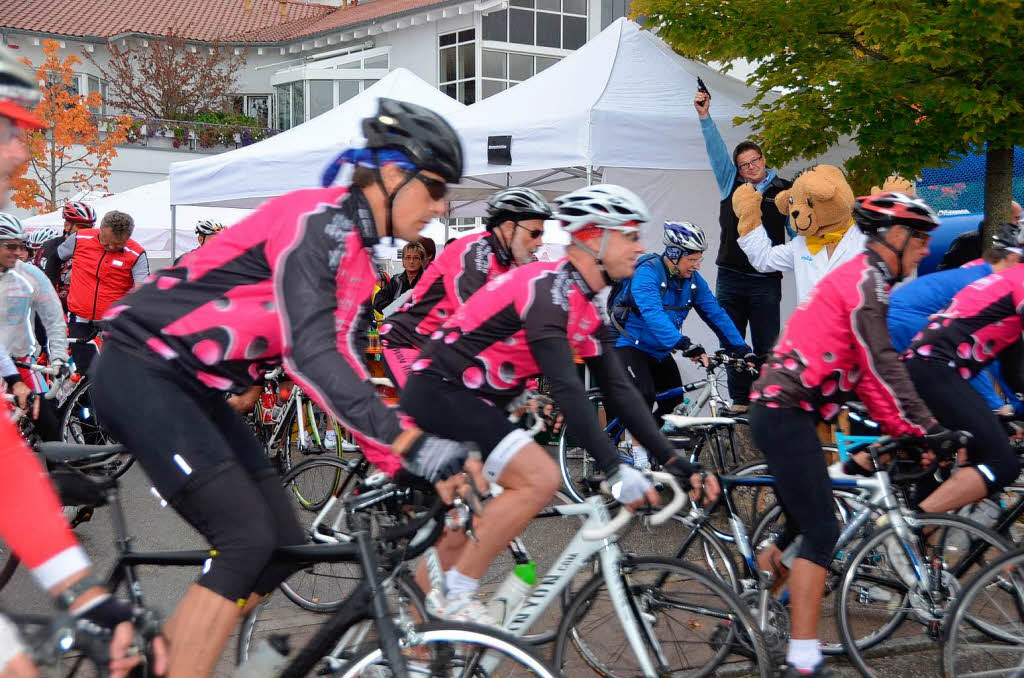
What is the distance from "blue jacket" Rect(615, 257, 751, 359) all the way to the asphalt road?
1316 millimetres

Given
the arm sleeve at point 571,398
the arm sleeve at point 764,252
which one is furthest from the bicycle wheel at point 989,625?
the arm sleeve at point 764,252

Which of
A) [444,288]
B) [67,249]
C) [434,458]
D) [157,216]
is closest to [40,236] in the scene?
[67,249]

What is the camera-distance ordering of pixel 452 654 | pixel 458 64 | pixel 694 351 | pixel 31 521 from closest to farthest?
1. pixel 31 521
2. pixel 452 654
3. pixel 694 351
4. pixel 458 64

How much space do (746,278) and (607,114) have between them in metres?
1.80

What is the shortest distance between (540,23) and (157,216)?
1734 centimetres

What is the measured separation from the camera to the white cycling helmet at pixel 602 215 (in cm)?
398

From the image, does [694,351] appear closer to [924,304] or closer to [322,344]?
[924,304]

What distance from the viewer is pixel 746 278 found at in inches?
330

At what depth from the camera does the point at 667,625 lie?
371 cm

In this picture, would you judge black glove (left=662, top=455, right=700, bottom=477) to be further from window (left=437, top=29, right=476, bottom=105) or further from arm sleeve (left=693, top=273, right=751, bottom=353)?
window (left=437, top=29, right=476, bottom=105)

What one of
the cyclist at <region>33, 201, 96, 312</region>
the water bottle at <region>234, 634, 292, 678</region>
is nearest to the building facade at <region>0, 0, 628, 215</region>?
the cyclist at <region>33, 201, 96, 312</region>

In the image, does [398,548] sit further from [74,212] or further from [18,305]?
[74,212]

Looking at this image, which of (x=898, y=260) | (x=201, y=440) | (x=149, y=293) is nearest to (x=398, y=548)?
(x=201, y=440)

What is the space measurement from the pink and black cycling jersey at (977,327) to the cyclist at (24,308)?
17.8 ft
